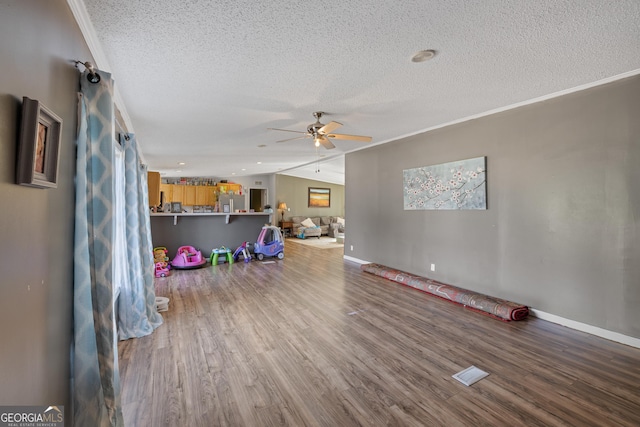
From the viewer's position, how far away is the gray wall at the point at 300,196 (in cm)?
1152

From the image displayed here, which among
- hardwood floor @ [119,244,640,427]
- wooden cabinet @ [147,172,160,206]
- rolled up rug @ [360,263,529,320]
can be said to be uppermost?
wooden cabinet @ [147,172,160,206]

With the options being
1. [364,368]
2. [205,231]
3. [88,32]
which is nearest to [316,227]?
[205,231]

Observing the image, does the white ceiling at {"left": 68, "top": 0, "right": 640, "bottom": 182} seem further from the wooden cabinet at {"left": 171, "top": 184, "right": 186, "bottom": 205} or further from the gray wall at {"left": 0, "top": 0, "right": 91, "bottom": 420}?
the wooden cabinet at {"left": 171, "top": 184, "right": 186, "bottom": 205}

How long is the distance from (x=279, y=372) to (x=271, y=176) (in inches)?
407

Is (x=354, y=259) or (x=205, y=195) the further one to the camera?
(x=205, y=195)

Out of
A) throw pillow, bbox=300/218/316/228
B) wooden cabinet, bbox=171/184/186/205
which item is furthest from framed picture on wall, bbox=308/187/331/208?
wooden cabinet, bbox=171/184/186/205

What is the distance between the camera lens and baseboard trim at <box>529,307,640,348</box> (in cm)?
256

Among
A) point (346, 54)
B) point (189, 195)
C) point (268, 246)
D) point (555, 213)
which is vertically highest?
point (346, 54)

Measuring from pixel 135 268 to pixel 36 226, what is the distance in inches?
77.1

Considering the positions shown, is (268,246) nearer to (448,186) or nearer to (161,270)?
(161,270)

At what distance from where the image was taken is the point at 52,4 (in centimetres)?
121

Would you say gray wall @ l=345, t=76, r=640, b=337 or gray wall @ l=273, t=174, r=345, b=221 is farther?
gray wall @ l=273, t=174, r=345, b=221

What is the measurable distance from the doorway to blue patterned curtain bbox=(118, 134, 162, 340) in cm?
925

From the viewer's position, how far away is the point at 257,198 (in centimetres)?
1241
